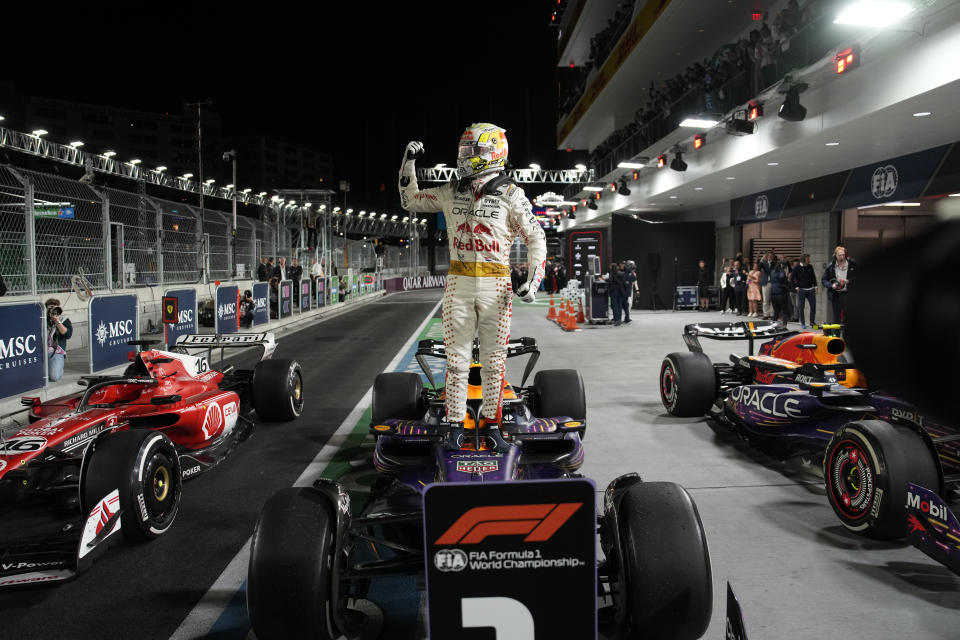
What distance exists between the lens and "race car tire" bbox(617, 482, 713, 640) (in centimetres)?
241

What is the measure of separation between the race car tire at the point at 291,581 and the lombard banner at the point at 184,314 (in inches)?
428

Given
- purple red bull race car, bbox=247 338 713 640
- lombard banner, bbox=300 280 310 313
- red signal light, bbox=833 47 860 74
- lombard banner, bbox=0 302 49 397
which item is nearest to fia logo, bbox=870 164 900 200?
red signal light, bbox=833 47 860 74

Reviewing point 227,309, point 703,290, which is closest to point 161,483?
point 227,309

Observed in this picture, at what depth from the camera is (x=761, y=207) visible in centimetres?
2194

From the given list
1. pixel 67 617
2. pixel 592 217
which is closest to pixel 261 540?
pixel 67 617

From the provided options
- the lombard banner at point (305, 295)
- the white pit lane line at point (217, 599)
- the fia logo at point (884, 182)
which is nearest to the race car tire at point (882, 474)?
the white pit lane line at point (217, 599)

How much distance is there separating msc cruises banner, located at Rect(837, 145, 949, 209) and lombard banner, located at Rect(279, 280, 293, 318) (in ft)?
51.1

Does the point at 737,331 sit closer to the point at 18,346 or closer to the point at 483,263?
the point at 483,263

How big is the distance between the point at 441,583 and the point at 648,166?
2334cm

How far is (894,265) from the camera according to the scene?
0.91 meters

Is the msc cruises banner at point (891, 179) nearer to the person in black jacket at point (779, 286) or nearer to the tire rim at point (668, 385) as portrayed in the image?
the person in black jacket at point (779, 286)

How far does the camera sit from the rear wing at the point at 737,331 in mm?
7070

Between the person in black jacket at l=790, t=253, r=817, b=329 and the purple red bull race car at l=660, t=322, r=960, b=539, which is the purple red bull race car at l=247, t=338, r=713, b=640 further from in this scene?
the person in black jacket at l=790, t=253, r=817, b=329

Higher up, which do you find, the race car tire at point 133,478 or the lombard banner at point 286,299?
the lombard banner at point 286,299
